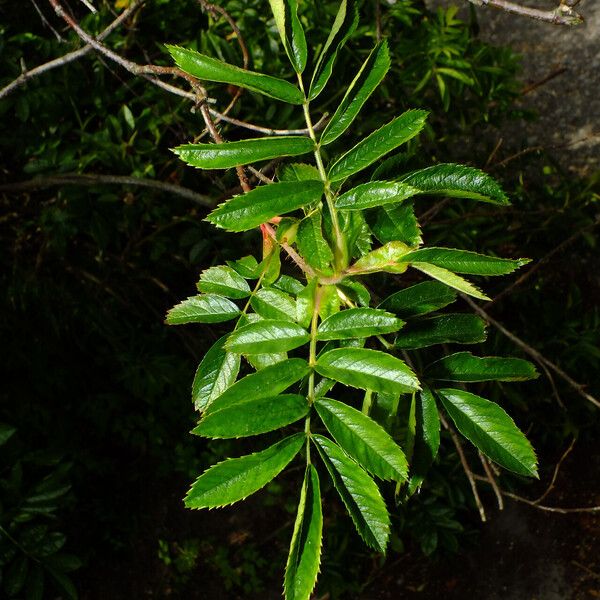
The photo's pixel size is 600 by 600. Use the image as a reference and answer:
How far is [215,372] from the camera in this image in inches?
39.4

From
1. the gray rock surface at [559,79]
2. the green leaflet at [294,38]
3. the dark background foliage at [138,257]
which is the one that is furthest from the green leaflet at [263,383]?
the gray rock surface at [559,79]

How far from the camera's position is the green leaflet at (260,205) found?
76 cm

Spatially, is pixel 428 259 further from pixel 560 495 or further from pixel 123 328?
pixel 560 495

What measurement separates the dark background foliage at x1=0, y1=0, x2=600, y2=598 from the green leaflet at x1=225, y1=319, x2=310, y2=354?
592mm

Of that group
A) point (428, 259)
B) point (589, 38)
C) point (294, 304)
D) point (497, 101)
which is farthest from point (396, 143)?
point (589, 38)

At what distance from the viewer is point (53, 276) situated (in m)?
2.21

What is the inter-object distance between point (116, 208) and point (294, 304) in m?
1.29

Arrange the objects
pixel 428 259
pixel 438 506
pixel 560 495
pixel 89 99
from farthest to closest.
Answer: pixel 560 495, pixel 438 506, pixel 89 99, pixel 428 259

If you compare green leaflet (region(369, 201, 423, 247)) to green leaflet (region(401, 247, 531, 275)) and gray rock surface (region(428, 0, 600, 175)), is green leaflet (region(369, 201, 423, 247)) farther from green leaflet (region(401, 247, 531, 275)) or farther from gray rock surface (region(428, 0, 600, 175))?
gray rock surface (region(428, 0, 600, 175))

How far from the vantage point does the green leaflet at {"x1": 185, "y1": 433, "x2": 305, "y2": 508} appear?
73 centimetres

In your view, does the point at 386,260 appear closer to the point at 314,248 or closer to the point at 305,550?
the point at 314,248

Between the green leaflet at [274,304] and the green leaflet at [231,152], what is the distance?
0.73 feet

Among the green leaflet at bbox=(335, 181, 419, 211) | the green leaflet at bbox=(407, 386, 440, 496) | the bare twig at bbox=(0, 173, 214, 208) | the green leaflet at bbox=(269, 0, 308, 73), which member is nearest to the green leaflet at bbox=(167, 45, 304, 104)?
the green leaflet at bbox=(269, 0, 308, 73)

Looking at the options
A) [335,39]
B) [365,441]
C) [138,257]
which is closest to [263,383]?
[365,441]
